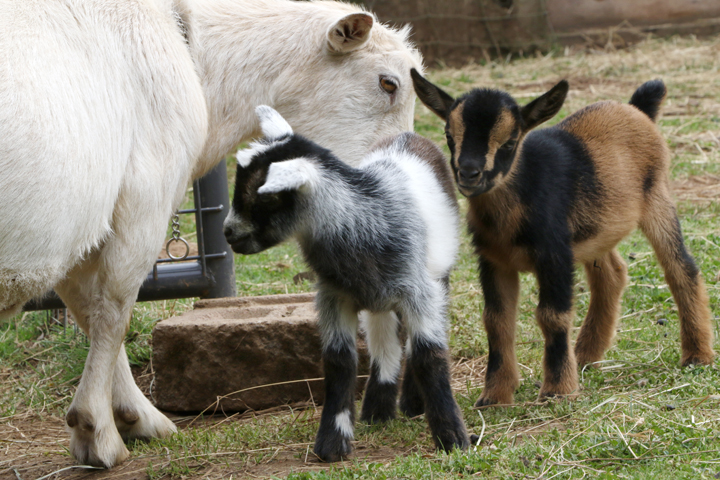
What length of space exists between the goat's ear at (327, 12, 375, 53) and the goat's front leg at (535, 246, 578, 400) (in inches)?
60.7

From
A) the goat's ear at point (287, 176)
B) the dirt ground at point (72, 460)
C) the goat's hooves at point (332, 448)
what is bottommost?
the dirt ground at point (72, 460)

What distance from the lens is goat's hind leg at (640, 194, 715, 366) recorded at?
160 inches

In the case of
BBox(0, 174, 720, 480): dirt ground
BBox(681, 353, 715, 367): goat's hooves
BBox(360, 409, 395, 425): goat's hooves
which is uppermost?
BBox(681, 353, 715, 367): goat's hooves

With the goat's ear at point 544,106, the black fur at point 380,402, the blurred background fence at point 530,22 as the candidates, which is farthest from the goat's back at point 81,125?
the blurred background fence at point 530,22

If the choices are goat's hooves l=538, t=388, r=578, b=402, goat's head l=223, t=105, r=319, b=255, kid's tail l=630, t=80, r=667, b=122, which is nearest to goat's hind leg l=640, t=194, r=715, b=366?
kid's tail l=630, t=80, r=667, b=122

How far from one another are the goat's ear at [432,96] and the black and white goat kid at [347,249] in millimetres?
528

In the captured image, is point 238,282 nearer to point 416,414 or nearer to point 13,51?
point 416,414

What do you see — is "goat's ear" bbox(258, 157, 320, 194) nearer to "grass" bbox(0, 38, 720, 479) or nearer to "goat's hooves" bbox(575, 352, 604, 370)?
"grass" bbox(0, 38, 720, 479)

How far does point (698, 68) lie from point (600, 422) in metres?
9.14

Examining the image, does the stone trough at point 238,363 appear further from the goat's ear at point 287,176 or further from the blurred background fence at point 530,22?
the blurred background fence at point 530,22

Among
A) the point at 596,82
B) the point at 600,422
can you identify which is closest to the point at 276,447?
the point at 600,422

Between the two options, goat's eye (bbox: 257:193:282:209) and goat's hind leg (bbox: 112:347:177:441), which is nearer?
goat's eye (bbox: 257:193:282:209)

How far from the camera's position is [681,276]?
4.16 m

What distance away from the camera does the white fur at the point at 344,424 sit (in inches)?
130
